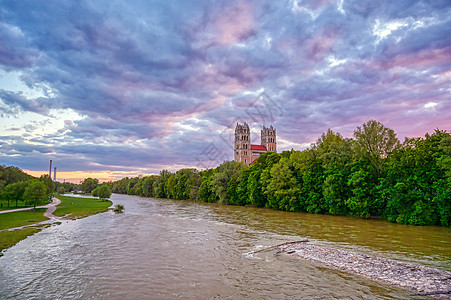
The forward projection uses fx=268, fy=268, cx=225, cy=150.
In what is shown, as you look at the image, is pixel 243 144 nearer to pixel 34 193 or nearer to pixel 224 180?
pixel 224 180

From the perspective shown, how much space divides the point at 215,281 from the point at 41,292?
29.6 ft

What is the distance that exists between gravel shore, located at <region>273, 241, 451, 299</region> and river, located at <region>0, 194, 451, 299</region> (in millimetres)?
991

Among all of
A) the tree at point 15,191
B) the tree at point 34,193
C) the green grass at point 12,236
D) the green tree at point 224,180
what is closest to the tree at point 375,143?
the green tree at point 224,180

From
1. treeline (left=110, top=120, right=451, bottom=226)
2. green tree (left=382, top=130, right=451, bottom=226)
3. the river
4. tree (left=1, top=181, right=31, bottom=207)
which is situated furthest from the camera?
tree (left=1, top=181, right=31, bottom=207)

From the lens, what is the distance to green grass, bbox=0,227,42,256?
941 inches

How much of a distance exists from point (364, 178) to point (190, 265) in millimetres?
38106

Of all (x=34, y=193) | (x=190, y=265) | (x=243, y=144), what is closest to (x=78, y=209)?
(x=34, y=193)

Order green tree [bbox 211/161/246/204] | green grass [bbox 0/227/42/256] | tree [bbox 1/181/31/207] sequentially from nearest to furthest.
A: green grass [bbox 0/227/42/256], tree [bbox 1/181/31/207], green tree [bbox 211/161/246/204]

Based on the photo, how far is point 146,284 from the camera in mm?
14969

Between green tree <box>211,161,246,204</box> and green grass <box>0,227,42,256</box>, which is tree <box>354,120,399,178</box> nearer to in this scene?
green tree <box>211,161,246,204</box>

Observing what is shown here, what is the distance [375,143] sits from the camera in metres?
47.6

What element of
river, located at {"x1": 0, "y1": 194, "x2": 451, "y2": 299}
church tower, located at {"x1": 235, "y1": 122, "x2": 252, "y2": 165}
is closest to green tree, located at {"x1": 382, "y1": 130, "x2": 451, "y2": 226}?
river, located at {"x1": 0, "y1": 194, "x2": 451, "y2": 299}

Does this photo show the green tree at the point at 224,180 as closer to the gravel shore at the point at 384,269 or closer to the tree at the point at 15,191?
the tree at the point at 15,191

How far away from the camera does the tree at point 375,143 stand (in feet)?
153
